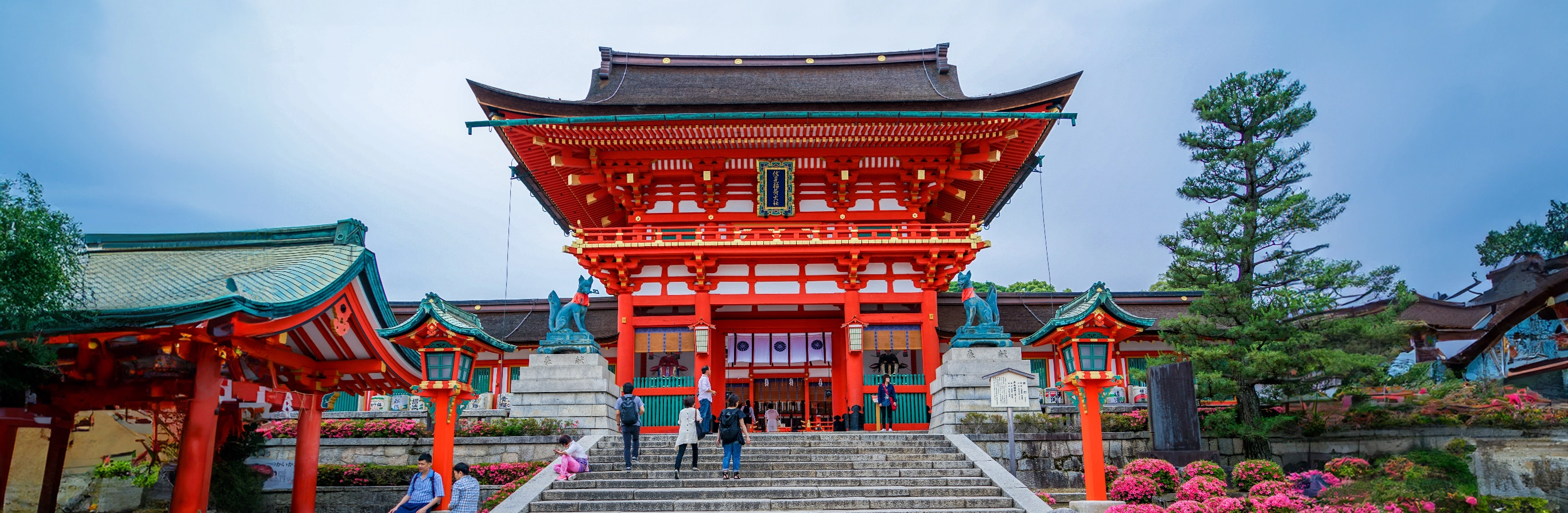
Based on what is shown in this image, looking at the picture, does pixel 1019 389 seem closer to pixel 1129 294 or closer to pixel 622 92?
pixel 1129 294

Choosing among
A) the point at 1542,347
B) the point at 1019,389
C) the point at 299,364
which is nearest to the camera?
the point at 299,364

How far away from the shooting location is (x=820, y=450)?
14.1 m

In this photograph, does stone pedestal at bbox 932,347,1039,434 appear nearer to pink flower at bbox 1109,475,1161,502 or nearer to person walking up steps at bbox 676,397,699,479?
pink flower at bbox 1109,475,1161,502

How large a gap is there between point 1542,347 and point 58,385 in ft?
75.6

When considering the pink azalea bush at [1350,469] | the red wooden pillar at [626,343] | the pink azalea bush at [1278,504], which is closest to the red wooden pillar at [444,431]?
the red wooden pillar at [626,343]

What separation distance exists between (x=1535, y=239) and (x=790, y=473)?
1392 inches

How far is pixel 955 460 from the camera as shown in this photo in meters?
13.4

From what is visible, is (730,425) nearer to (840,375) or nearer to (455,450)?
(455,450)

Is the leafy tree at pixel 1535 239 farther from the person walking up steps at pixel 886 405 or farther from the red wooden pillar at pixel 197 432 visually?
the red wooden pillar at pixel 197 432

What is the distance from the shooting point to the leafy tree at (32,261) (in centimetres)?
→ 719

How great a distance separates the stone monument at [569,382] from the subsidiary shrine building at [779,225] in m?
3.03

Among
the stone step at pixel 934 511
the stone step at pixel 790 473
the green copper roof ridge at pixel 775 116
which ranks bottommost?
the stone step at pixel 934 511

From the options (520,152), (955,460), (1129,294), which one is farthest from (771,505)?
(1129,294)

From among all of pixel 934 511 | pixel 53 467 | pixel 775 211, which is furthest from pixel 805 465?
pixel 53 467
